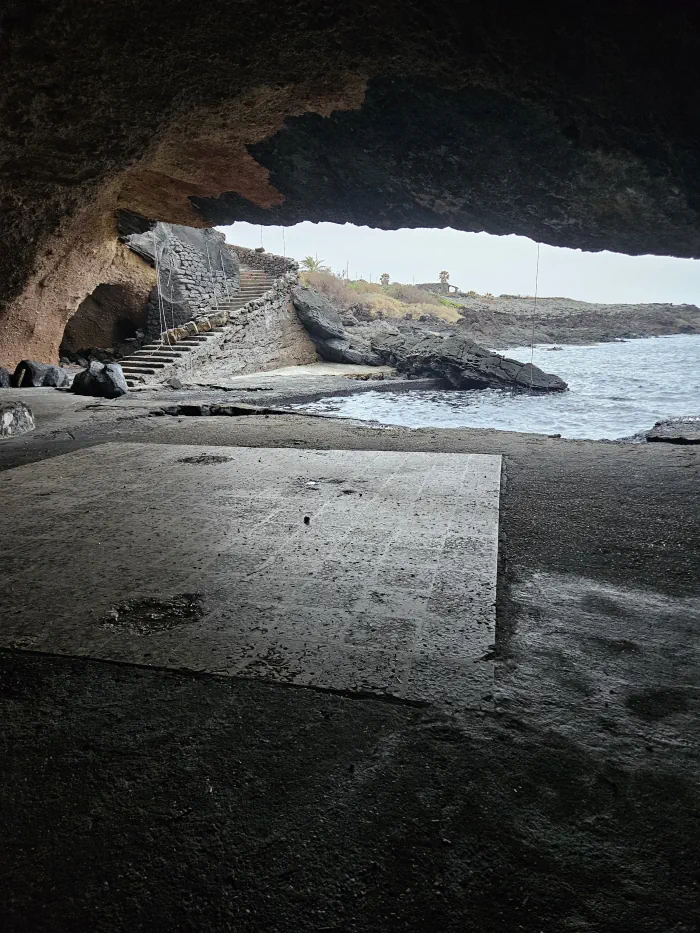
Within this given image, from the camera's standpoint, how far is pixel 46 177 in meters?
4.98

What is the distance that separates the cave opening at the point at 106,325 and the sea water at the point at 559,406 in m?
6.41

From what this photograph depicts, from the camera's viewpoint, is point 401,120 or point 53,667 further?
point 401,120

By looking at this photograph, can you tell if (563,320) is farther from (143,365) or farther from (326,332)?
(143,365)

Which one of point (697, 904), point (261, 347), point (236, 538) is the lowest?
point (697, 904)

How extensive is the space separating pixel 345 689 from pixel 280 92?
12.8ft

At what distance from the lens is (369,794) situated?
126 cm

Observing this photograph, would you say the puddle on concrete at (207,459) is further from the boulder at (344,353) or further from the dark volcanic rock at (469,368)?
the boulder at (344,353)

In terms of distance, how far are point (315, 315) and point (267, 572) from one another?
1840 centimetres

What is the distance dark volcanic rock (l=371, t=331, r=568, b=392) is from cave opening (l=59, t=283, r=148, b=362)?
26.4ft

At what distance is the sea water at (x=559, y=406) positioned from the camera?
11555 mm

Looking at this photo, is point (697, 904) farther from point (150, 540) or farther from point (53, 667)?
point (150, 540)

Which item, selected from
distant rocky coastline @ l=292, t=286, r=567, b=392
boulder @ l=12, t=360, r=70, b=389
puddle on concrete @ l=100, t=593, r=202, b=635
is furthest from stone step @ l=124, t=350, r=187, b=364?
puddle on concrete @ l=100, t=593, r=202, b=635

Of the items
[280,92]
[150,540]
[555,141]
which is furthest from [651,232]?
[150,540]

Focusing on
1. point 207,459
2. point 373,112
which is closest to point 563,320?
point 373,112
